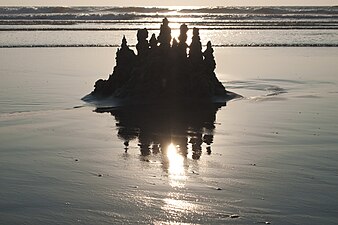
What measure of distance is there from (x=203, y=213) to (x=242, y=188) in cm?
119

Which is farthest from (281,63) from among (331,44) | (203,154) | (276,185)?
(276,185)

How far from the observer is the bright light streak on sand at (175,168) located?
897 centimetres

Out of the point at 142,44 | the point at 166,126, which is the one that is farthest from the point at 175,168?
the point at 142,44

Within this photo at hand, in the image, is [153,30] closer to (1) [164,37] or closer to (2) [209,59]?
(2) [209,59]

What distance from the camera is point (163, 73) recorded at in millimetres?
18312

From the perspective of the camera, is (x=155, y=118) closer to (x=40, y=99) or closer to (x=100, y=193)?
(x=40, y=99)

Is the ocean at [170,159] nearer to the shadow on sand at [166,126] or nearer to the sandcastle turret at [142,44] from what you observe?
the shadow on sand at [166,126]

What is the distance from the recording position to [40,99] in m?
17.5

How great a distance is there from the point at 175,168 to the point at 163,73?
8.72m

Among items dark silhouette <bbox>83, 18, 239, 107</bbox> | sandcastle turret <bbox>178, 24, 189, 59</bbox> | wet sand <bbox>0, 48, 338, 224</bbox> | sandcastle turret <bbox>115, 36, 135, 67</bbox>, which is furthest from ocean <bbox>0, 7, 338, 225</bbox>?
sandcastle turret <bbox>178, 24, 189, 59</bbox>

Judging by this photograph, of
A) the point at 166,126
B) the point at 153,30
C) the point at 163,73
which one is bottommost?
the point at 166,126

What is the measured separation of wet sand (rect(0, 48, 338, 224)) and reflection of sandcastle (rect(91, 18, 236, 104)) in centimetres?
118

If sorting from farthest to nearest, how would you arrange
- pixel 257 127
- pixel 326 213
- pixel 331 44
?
1. pixel 331 44
2. pixel 257 127
3. pixel 326 213

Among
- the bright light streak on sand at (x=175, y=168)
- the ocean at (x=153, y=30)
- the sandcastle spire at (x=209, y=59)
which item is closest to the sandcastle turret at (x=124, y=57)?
the sandcastle spire at (x=209, y=59)
